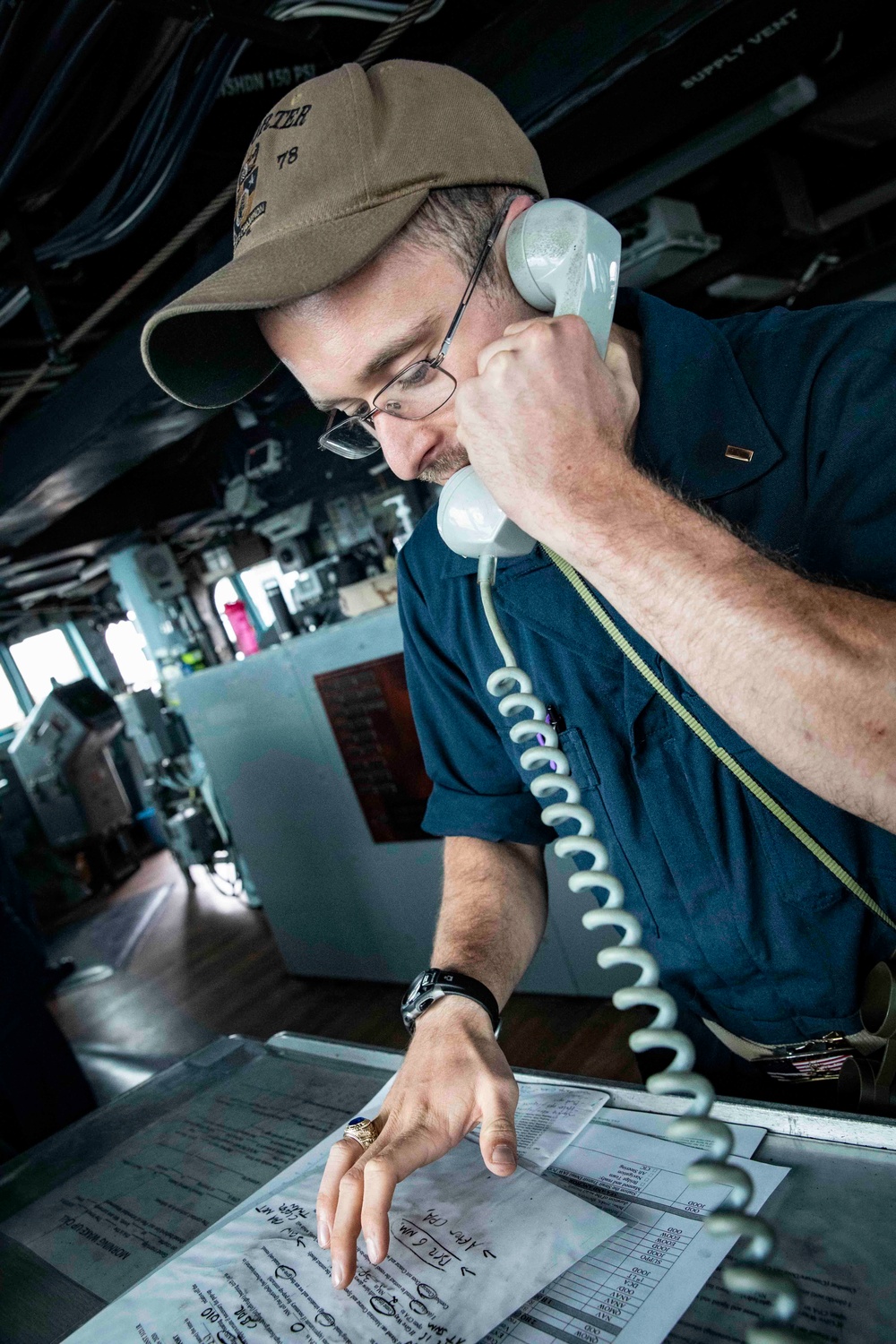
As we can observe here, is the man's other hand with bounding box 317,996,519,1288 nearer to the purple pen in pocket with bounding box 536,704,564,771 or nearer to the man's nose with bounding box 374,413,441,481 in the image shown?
the purple pen in pocket with bounding box 536,704,564,771

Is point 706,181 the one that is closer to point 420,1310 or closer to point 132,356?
point 132,356

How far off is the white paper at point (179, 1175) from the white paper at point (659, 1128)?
330mm

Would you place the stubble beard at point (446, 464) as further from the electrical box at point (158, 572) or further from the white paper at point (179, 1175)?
the electrical box at point (158, 572)

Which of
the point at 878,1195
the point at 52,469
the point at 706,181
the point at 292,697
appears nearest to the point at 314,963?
the point at 292,697

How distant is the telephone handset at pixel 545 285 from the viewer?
82 centimetres

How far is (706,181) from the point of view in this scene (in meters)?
3.85

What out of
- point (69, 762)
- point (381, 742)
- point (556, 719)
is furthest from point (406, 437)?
point (69, 762)

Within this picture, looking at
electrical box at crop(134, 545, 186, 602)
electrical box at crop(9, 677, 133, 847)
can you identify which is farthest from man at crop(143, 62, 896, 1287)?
electrical box at crop(9, 677, 133, 847)

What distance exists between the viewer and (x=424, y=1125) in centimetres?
75

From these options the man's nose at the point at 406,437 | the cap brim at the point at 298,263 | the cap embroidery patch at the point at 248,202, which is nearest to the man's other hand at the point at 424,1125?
the man's nose at the point at 406,437

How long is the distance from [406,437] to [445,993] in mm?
613

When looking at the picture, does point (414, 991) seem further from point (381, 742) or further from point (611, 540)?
point (381, 742)

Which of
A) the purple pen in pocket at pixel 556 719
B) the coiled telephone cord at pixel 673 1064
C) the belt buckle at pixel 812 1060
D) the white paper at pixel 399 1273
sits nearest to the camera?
the coiled telephone cord at pixel 673 1064

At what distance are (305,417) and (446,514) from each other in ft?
11.8
